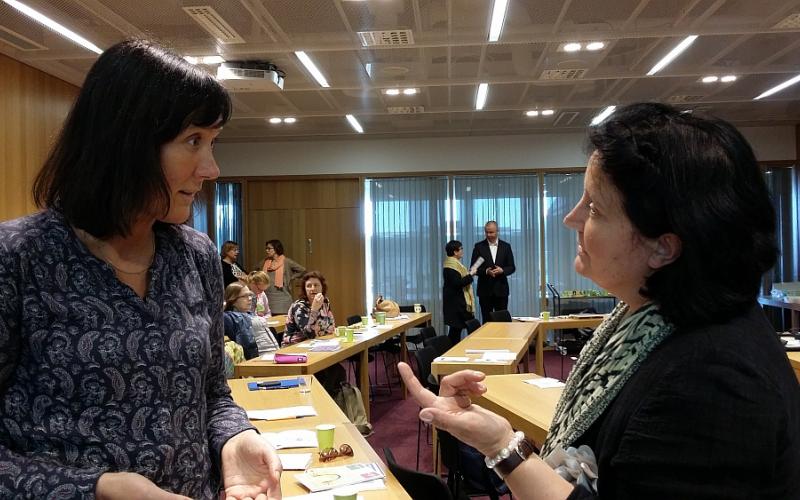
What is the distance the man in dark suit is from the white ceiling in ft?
6.11

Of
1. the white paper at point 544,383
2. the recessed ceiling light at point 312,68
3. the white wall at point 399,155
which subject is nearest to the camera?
the white paper at point 544,383

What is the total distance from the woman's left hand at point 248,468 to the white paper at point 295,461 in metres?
0.99

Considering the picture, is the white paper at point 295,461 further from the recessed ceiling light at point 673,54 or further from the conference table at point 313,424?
the recessed ceiling light at point 673,54

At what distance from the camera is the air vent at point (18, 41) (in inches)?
222

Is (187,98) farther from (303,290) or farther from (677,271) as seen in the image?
(303,290)

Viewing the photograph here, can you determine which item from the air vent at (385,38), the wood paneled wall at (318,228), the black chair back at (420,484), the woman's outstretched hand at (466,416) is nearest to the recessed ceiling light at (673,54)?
the air vent at (385,38)

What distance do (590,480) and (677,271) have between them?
1.28 ft

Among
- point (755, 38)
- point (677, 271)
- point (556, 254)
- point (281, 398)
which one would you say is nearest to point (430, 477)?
point (677, 271)

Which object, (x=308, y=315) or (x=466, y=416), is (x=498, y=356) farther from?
(x=466, y=416)

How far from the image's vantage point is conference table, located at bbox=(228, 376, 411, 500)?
6.48ft

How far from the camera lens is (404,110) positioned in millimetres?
8688

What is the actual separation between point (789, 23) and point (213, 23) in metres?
5.06

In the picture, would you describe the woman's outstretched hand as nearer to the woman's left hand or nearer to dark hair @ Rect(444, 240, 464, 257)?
the woman's left hand

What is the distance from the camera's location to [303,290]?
6184mm
